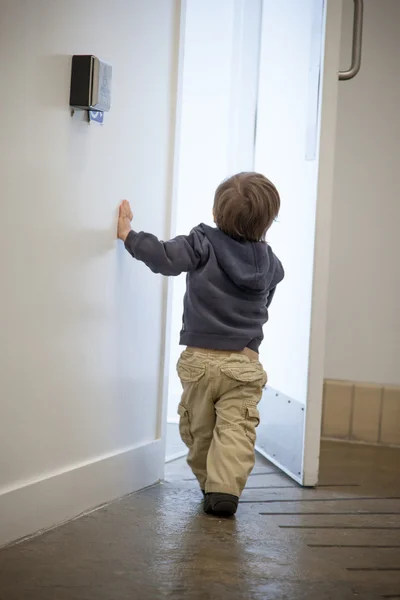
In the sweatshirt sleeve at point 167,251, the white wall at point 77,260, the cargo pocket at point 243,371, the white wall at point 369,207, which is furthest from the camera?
the white wall at point 369,207

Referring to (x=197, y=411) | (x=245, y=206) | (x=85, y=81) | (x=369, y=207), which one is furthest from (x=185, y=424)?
Answer: (x=369, y=207)

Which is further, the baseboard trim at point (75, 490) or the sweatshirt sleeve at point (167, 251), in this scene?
the sweatshirt sleeve at point (167, 251)

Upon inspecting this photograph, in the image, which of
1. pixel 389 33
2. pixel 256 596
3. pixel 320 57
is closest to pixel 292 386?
pixel 320 57

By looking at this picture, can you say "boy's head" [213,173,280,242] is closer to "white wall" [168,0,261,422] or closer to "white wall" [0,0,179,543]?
"white wall" [0,0,179,543]

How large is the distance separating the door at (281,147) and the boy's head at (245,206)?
274 mm

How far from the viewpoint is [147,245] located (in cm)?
222

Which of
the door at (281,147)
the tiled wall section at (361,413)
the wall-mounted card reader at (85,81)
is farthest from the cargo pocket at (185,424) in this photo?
the tiled wall section at (361,413)

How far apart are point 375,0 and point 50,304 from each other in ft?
7.00

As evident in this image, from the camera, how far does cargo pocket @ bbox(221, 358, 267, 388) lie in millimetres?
2328

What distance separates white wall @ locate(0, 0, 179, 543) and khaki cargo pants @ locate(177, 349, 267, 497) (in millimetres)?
165

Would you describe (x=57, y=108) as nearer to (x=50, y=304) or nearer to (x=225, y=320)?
(x=50, y=304)

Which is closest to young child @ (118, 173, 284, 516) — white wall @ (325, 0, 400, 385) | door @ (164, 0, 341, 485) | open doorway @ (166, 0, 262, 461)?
door @ (164, 0, 341, 485)

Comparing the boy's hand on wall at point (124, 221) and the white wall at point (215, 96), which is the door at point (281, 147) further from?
the boy's hand on wall at point (124, 221)

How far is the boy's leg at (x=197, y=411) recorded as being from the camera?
2354mm
